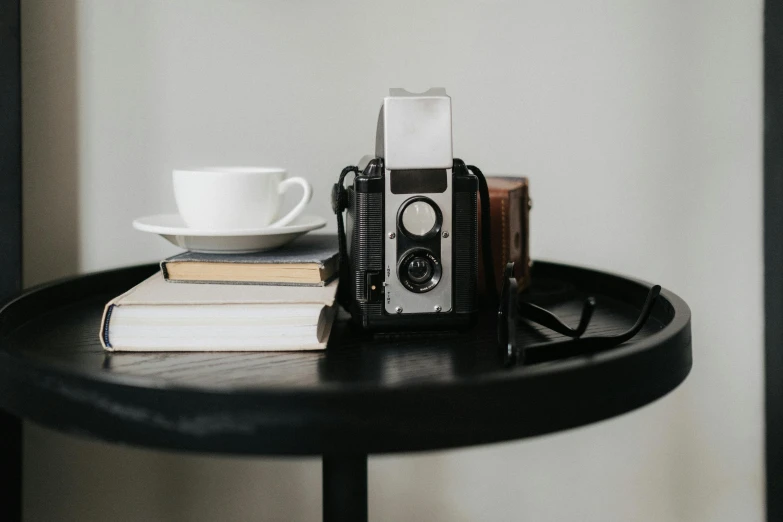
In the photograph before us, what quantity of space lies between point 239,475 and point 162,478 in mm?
114

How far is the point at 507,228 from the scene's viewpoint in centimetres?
73

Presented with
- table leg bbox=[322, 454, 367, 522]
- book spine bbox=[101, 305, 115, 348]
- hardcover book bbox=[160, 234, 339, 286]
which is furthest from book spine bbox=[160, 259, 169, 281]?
table leg bbox=[322, 454, 367, 522]

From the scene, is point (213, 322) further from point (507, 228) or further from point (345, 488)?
point (507, 228)

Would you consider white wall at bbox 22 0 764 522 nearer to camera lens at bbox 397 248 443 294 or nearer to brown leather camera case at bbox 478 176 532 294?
brown leather camera case at bbox 478 176 532 294

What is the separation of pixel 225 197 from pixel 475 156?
0.47 meters

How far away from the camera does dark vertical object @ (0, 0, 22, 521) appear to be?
0.88 m

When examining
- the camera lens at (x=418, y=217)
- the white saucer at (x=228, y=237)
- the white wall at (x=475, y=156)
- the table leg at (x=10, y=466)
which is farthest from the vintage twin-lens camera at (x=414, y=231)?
the table leg at (x=10, y=466)

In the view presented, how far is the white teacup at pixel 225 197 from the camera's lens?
0.68 metres

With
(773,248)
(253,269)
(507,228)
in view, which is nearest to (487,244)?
(507,228)

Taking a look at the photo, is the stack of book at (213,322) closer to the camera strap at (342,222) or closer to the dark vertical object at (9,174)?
the camera strap at (342,222)

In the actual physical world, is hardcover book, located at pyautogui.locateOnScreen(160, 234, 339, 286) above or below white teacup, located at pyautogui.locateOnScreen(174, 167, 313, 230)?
below

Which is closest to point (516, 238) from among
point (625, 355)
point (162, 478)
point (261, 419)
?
point (625, 355)

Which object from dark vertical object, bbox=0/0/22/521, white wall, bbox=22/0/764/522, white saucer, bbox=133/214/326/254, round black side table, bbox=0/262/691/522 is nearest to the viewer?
round black side table, bbox=0/262/691/522

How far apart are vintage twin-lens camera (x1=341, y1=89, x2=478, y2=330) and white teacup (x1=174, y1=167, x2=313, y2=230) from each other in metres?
0.14
